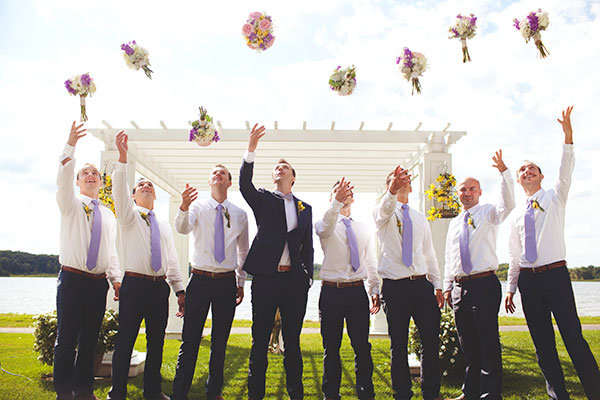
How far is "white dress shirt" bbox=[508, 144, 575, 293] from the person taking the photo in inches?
161

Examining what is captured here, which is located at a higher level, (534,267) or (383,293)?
(534,267)

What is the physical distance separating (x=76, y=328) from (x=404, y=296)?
9.52ft

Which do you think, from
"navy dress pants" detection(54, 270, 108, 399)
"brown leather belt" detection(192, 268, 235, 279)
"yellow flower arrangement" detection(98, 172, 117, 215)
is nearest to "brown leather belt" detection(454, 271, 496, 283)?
"brown leather belt" detection(192, 268, 235, 279)

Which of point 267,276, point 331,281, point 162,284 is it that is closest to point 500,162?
point 331,281

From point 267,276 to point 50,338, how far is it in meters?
3.18

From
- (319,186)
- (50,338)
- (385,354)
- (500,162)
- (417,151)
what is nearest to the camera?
(500,162)

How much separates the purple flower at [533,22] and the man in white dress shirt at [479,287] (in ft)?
4.62

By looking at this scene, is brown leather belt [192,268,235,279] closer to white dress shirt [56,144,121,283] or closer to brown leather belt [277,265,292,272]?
brown leather belt [277,265,292,272]

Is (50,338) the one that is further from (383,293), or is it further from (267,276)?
(383,293)

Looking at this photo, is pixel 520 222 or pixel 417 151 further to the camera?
pixel 417 151

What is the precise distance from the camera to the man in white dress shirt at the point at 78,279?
155 inches

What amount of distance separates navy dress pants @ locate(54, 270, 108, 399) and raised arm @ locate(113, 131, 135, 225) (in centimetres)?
63

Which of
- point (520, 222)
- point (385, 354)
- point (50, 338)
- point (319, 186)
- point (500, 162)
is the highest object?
point (319, 186)

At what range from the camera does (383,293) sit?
4203mm
